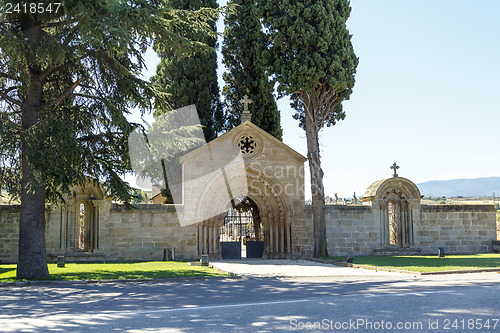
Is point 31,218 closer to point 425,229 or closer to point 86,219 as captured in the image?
point 86,219

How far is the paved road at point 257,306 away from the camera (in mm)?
6477

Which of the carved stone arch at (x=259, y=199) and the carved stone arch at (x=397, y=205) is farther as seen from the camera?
the carved stone arch at (x=397, y=205)

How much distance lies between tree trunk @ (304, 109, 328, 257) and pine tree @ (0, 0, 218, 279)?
789cm

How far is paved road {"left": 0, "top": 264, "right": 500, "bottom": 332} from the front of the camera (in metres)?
6.48

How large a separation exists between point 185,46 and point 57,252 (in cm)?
1028

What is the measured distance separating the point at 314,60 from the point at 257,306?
47.2 feet

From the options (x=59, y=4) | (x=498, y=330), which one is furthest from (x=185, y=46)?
(x=498, y=330)

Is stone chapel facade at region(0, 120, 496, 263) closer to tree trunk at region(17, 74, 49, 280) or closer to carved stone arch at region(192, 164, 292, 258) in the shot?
carved stone arch at region(192, 164, 292, 258)

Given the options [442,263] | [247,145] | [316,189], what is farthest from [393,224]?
[247,145]

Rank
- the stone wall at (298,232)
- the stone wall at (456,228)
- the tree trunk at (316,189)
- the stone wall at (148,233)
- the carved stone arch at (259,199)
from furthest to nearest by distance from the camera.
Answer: the stone wall at (456,228), the tree trunk at (316,189), the carved stone arch at (259,199), the stone wall at (148,233), the stone wall at (298,232)

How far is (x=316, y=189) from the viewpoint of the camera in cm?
2098

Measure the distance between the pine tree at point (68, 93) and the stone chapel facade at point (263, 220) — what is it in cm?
482

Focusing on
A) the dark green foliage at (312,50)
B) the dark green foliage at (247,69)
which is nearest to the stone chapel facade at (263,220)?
the dark green foliage at (312,50)

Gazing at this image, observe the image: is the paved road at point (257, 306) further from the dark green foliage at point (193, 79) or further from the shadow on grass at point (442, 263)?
the dark green foliage at point (193, 79)
